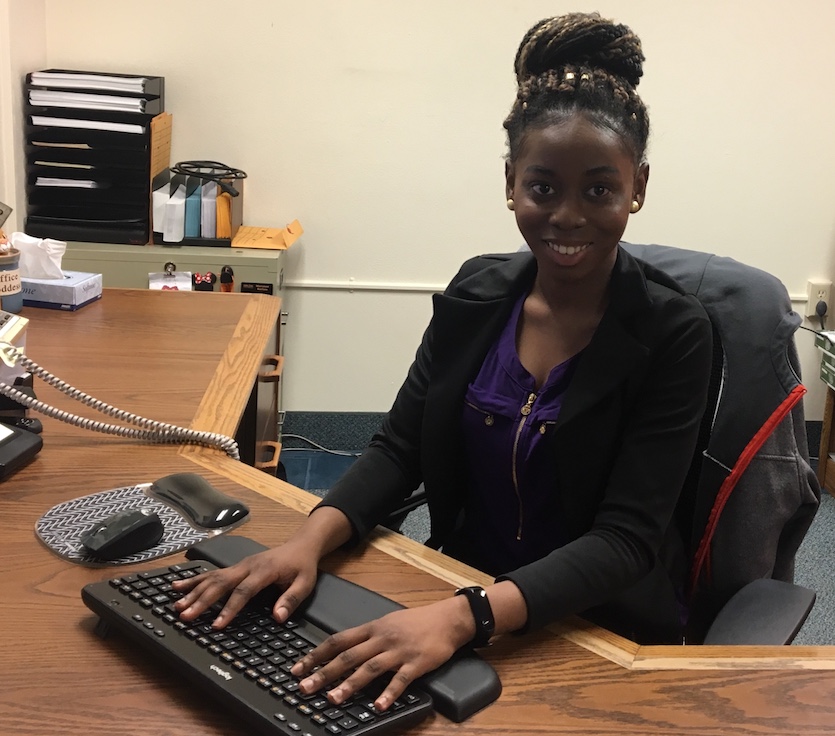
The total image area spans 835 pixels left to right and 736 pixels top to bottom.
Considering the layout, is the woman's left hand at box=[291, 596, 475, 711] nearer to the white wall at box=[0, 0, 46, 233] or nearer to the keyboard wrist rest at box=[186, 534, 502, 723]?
the keyboard wrist rest at box=[186, 534, 502, 723]

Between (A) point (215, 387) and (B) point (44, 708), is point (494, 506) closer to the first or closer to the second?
(A) point (215, 387)

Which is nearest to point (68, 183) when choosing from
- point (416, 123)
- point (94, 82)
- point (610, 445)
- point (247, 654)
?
point (94, 82)

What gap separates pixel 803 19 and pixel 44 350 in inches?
97.0

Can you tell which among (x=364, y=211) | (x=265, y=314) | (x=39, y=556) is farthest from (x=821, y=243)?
(x=39, y=556)

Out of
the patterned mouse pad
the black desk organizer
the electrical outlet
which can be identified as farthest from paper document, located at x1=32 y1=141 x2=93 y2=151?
the electrical outlet

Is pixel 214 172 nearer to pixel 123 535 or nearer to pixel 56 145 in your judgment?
pixel 56 145

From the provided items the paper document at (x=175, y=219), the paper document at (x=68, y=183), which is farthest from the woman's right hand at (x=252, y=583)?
the paper document at (x=68, y=183)

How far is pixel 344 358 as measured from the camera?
123 inches

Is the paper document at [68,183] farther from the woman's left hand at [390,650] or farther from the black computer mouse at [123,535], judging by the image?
the woman's left hand at [390,650]

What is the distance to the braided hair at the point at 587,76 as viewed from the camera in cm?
108

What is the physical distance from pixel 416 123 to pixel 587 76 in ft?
6.21

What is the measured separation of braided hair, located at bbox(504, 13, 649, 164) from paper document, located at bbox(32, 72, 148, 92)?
5.96 feet

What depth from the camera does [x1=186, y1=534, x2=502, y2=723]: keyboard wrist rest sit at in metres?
0.78

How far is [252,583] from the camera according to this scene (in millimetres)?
910
